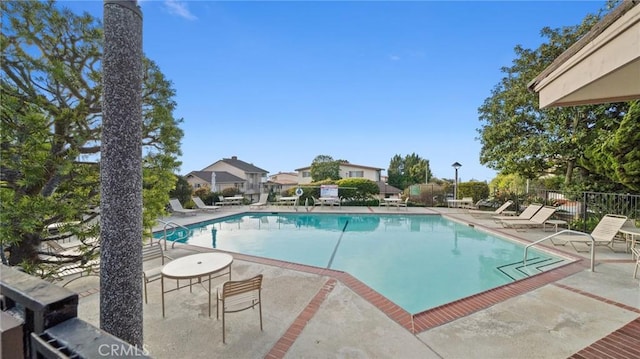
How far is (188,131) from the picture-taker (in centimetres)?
434

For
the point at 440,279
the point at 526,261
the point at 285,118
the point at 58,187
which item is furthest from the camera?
the point at 285,118

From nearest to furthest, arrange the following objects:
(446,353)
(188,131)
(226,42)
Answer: (446,353), (188,131), (226,42)

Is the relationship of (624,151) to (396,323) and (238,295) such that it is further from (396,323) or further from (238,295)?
(238,295)

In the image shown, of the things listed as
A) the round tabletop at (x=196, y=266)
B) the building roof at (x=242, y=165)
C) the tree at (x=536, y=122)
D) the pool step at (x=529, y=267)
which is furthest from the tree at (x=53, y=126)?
the building roof at (x=242, y=165)

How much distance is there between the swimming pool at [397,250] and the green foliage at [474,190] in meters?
5.84

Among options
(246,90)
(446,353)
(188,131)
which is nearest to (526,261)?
(446,353)

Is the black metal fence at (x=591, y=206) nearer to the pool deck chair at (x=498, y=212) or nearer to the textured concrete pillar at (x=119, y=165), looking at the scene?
the pool deck chair at (x=498, y=212)

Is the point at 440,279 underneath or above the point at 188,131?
underneath

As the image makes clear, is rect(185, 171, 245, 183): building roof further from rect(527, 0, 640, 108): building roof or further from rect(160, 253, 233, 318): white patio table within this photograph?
rect(527, 0, 640, 108): building roof

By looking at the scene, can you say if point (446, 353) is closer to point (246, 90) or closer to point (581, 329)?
point (581, 329)

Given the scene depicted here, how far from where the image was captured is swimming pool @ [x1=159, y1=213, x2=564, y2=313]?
6047 millimetres

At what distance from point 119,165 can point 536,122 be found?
1502cm

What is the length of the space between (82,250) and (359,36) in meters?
12.3

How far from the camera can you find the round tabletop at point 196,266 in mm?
3928
